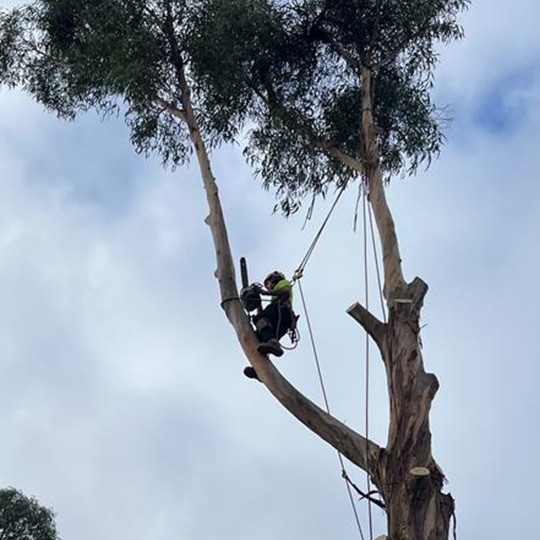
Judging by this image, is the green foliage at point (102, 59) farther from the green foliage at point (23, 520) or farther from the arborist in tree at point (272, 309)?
the green foliage at point (23, 520)

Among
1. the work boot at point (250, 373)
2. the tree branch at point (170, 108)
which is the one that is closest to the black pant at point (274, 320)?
the work boot at point (250, 373)

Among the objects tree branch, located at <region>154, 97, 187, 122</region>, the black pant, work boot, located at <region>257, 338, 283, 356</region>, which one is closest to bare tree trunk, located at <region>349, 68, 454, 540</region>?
work boot, located at <region>257, 338, 283, 356</region>

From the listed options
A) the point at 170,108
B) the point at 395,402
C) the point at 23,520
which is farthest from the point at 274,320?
the point at 23,520

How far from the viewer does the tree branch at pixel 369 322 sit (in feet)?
24.9

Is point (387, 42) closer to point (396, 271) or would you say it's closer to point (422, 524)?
point (396, 271)

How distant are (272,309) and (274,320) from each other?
14 centimetres

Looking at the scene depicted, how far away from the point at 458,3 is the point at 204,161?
11.9 feet

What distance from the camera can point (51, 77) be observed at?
1165 centimetres

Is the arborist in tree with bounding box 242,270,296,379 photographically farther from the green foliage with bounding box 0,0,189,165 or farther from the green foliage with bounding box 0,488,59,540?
the green foliage with bounding box 0,488,59,540

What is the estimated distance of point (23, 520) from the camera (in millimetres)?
19391

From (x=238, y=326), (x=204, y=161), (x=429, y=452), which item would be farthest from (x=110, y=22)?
(x=429, y=452)

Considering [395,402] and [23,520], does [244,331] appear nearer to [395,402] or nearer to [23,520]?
[395,402]

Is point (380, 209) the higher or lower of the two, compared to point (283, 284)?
higher

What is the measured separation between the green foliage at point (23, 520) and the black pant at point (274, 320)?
1271 centimetres
